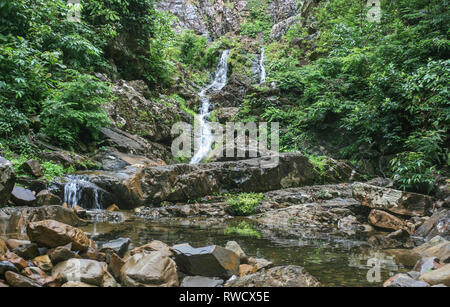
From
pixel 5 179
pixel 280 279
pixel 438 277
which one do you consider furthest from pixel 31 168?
pixel 438 277

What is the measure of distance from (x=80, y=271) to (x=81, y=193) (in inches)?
175

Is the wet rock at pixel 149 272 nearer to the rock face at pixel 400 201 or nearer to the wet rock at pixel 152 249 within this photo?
the wet rock at pixel 152 249

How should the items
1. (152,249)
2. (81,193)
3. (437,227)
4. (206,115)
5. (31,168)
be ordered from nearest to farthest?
(152,249)
(437,227)
(31,168)
(81,193)
(206,115)

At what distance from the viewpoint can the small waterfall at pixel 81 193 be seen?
21.6 ft

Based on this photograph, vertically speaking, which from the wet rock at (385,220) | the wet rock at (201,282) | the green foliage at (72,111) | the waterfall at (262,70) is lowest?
the wet rock at (201,282)

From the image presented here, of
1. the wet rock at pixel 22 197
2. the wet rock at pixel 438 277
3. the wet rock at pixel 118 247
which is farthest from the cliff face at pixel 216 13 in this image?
the wet rock at pixel 438 277

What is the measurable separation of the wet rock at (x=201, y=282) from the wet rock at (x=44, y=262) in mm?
1461

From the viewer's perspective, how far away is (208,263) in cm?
318

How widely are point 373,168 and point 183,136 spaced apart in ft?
27.6

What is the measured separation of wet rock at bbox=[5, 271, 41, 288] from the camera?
249 centimetres

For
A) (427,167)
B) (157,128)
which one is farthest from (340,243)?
(157,128)

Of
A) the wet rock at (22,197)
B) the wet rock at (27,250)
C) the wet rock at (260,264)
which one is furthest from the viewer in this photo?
the wet rock at (22,197)

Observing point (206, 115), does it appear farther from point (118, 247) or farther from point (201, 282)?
point (201, 282)

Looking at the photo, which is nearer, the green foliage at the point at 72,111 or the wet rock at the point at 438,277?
the wet rock at the point at 438,277
